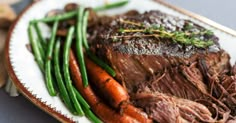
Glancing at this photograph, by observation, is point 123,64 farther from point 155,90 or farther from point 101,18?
point 101,18

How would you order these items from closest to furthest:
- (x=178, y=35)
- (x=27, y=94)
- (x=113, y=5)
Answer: (x=27, y=94) < (x=178, y=35) < (x=113, y=5)

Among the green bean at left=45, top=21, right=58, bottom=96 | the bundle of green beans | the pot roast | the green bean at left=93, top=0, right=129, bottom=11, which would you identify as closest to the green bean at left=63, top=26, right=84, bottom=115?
the bundle of green beans

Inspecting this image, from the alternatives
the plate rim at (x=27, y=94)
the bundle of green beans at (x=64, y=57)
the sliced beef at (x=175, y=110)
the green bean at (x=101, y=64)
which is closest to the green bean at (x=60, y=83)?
the bundle of green beans at (x=64, y=57)

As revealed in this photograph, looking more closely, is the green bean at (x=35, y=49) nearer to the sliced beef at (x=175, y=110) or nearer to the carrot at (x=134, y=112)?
the carrot at (x=134, y=112)

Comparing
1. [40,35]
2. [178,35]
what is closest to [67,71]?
[40,35]

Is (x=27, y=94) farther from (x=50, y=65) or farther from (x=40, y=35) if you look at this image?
(x=40, y=35)

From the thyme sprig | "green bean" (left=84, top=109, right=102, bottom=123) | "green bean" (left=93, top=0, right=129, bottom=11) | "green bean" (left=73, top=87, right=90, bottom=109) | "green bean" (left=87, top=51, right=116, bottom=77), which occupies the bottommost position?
"green bean" (left=84, top=109, right=102, bottom=123)

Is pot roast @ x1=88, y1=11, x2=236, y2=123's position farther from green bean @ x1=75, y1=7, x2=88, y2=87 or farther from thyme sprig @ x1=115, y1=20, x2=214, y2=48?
Result: green bean @ x1=75, y1=7, x2=88, y2=87
